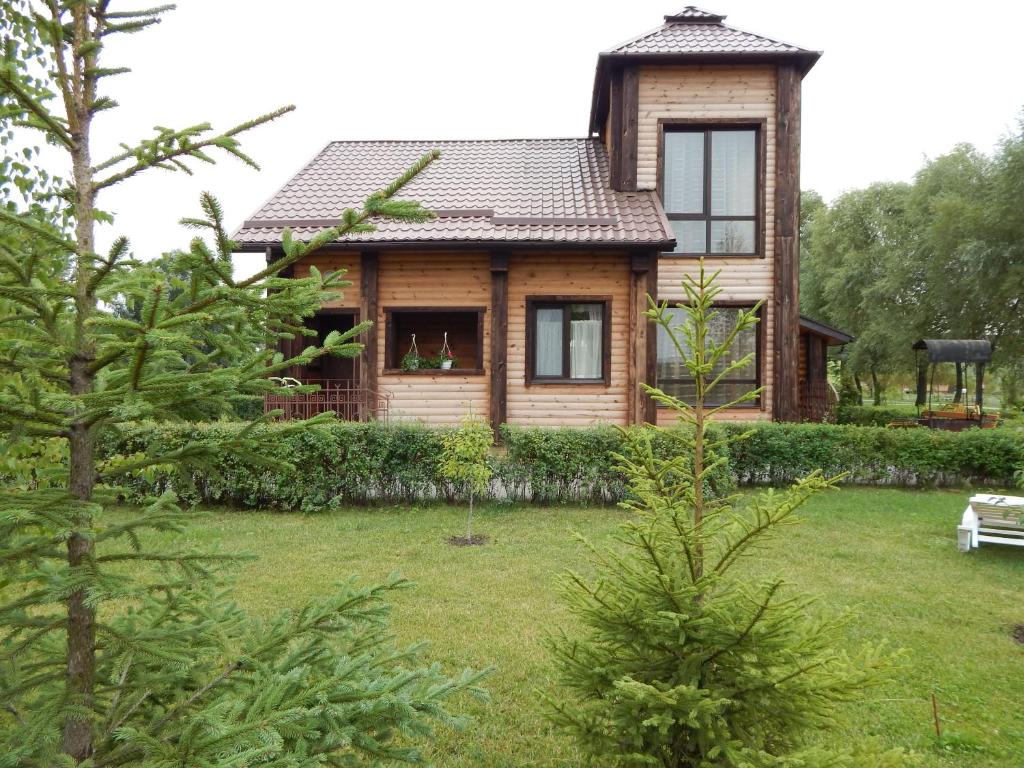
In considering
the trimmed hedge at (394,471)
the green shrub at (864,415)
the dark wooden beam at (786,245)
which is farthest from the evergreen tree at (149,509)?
the green shrub at (864,415)

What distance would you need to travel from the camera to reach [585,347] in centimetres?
1325

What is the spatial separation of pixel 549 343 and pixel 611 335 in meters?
1.33

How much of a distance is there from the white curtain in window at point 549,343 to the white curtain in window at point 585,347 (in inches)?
10.1

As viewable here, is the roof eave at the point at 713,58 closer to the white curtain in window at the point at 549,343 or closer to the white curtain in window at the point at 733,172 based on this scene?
the white curtain in window at the point at 733,172

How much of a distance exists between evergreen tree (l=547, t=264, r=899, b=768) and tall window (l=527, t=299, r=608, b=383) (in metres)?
10.5

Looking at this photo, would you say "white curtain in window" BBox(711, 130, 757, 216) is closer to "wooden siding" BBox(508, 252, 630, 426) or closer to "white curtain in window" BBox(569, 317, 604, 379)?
"wooden siding" BBox(508, 252, 630, 426)

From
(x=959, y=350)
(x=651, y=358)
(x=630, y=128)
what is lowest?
(x=651, y=358)

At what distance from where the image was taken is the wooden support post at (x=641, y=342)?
12.6 meters

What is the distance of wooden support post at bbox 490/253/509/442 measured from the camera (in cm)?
1274

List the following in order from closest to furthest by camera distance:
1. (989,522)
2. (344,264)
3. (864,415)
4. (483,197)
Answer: (989,522) → (344,264) → (483,197) → (864,415)

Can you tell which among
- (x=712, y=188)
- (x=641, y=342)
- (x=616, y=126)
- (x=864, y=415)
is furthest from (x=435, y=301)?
(x=864, y=415)

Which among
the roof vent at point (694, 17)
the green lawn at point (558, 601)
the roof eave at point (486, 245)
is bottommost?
the green lawn at point (558, 601)

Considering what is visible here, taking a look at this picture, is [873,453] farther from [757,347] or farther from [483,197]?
[483,197]

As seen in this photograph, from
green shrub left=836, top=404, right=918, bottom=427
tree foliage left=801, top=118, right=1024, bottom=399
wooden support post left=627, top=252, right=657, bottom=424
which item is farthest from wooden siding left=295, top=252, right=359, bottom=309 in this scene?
tree foliage left=801, top=118, right=1024, bottom=399
